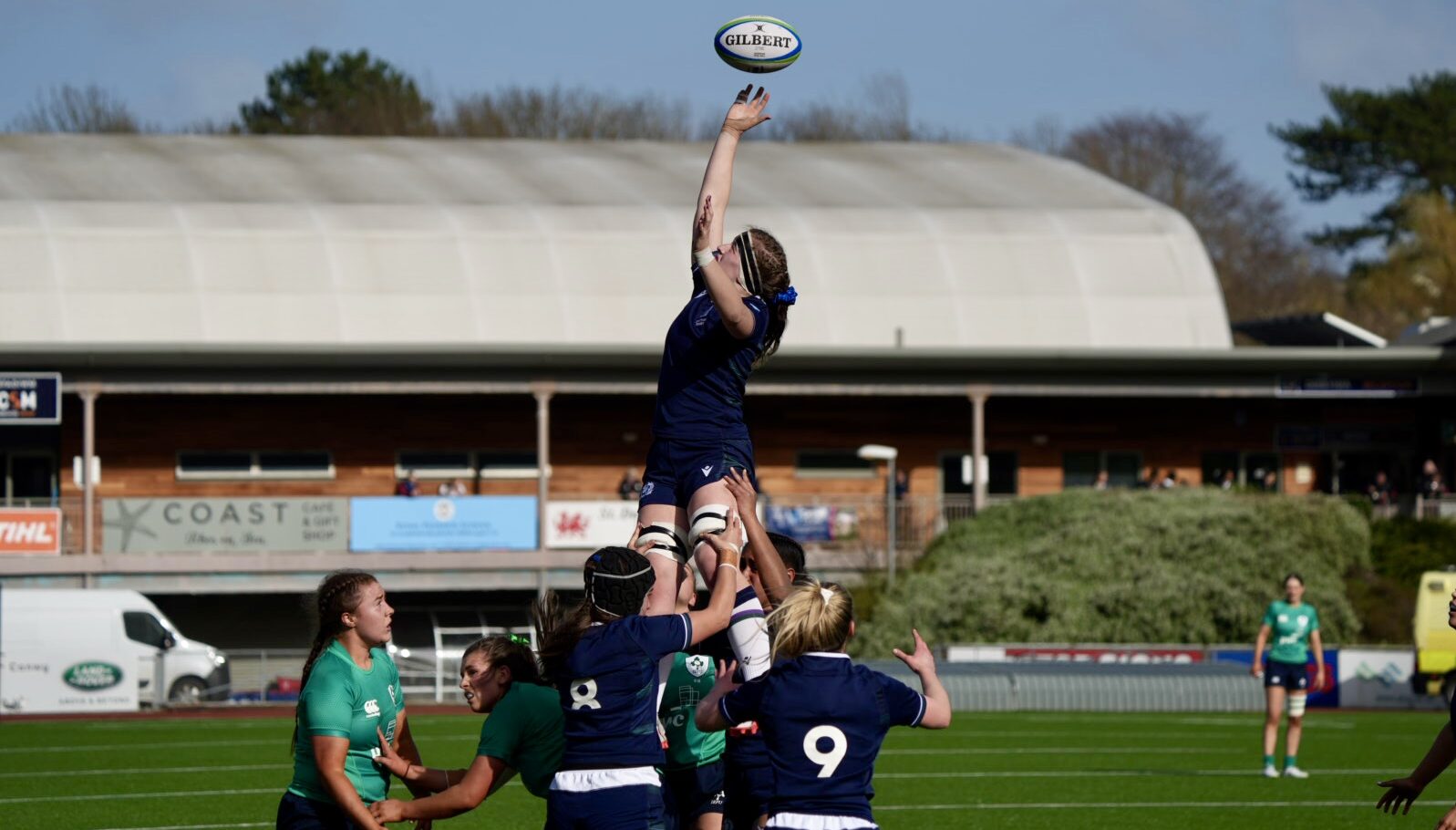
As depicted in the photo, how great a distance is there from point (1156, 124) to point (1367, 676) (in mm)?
54935

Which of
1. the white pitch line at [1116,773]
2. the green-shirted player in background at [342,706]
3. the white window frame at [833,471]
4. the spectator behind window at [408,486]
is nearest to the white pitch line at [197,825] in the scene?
the white pitch line at [1116,773]

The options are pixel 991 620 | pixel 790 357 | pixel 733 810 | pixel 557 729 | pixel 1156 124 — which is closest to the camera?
pixel 557 729

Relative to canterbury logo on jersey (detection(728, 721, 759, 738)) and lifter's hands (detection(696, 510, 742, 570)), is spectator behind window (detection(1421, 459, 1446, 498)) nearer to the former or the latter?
canterbury logo on jersey (detection(728, 721, 759, 738))

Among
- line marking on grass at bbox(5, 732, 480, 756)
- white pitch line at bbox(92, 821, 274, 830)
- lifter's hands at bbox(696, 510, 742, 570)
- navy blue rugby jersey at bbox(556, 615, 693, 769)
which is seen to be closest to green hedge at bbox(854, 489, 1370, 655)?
line marking on grass at bbox(5, 732, 480, 756)

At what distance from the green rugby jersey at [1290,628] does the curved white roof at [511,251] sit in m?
22.5

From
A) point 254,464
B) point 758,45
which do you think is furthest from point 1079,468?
point 758,45

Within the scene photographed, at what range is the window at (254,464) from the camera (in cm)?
3931

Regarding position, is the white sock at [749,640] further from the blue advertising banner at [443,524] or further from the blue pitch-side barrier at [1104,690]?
the blue advertising banner at [443,524]

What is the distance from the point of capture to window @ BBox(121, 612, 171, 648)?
31.9 meters

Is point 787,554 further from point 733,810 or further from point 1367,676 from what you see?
point 1367,676

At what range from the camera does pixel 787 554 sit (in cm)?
823

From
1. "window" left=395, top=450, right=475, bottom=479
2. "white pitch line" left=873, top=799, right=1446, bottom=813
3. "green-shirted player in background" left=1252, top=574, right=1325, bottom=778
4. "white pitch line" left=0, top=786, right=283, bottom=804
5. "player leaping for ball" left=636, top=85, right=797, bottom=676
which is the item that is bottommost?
"white pitch line" left=0, top=786, right=283, bottom=804

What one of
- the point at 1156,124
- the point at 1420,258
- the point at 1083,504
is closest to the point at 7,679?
the point at 1083,504

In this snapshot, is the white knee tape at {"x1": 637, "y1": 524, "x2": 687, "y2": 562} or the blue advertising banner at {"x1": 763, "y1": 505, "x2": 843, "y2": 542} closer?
the white knee tape at {"x1": 637, "y1": 524, "x2": 687, "y2": 562}
